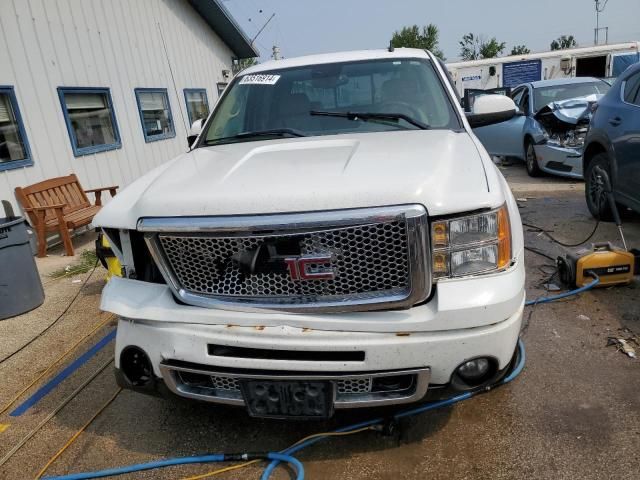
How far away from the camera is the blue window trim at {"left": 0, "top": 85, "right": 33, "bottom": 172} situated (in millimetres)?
6207

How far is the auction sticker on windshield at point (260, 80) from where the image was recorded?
3.58m

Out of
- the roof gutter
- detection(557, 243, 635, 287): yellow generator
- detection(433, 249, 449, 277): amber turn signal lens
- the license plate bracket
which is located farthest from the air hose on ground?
the roof gutter

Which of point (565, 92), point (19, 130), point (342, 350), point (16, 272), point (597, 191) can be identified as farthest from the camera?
point (565, 92)

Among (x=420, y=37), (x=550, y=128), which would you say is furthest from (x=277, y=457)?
(x=420, y=37)

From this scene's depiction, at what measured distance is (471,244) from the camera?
78.2 inches

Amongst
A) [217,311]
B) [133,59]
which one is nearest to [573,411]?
[217,311]

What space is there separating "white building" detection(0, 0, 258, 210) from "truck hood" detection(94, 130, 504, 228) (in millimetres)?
4963

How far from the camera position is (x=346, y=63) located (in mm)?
3566

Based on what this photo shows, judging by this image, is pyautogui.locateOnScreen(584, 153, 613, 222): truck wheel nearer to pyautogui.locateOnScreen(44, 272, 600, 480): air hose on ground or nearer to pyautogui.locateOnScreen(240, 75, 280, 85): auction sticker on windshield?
pyautogui.locateOnScreen(240, 75, 280, 85): auction sticker on windshield

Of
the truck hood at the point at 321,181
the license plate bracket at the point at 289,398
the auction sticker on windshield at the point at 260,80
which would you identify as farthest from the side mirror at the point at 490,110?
the license plate bracket at the point at 289,398

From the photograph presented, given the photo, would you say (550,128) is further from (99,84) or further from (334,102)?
(99,84)

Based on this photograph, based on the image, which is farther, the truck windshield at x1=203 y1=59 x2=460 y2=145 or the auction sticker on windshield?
the auction sticker on windshield

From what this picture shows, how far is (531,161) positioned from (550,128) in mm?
657

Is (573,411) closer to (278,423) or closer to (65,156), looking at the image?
(278,423)
